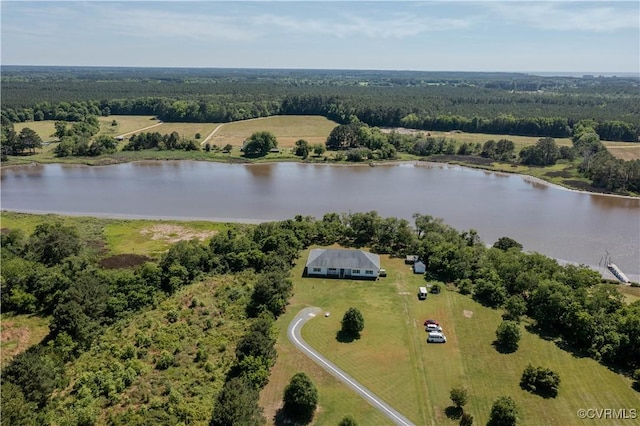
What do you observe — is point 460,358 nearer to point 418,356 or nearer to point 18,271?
point 418,356

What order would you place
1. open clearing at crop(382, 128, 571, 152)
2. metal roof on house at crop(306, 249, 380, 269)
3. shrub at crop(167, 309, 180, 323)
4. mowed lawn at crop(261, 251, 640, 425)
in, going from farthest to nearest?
open clearing at crop(382, 128, 571, 152)
metal roof on house at crop(306, 249, 380, 269)
shrub at crop(167, 309, 180, 323)
mowed lawn at crop(261, 251, 640, 425)

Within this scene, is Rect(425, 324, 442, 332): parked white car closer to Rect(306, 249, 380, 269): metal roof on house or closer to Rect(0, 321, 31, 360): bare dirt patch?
Rect(306, 249, 380, 269): metal roof on house

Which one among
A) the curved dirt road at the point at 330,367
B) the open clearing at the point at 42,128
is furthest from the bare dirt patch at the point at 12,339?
the open clearing at the point at 42,128

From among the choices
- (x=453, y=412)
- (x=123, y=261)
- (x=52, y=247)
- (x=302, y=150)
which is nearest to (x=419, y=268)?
(x=453, y=412)
